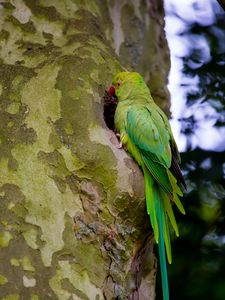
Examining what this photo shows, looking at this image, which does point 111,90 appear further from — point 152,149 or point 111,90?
point 152,149

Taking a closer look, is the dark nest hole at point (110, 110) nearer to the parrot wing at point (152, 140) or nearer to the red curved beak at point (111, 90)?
the red curved beak at point (111, 90)

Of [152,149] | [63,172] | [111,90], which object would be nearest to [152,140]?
[152,149]

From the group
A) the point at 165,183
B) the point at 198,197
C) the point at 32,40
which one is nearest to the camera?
the point at 165,183

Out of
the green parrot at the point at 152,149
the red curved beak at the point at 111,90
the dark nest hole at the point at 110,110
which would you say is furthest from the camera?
the dark nest hole at the point at 110,110

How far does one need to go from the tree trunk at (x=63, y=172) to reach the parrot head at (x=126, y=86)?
0.06m

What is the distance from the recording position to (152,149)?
3004 millimetres

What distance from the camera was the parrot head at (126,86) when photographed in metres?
3.18

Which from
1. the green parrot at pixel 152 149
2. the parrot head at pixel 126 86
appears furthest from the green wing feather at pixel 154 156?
the parrot head at pixel 126 86

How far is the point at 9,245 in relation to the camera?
7.94 feet

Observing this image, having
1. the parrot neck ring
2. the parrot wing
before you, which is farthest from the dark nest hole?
the parrot wing

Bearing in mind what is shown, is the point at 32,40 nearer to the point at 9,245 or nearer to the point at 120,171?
the point at 120,171

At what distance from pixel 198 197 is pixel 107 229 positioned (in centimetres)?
154

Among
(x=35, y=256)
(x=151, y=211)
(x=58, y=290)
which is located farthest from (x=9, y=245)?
(x=151, y=211)

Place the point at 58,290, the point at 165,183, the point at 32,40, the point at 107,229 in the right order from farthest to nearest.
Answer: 1. the point at 32,40
2. the point at 165,183
3. the point at 107,229
4. the point at 58,290
